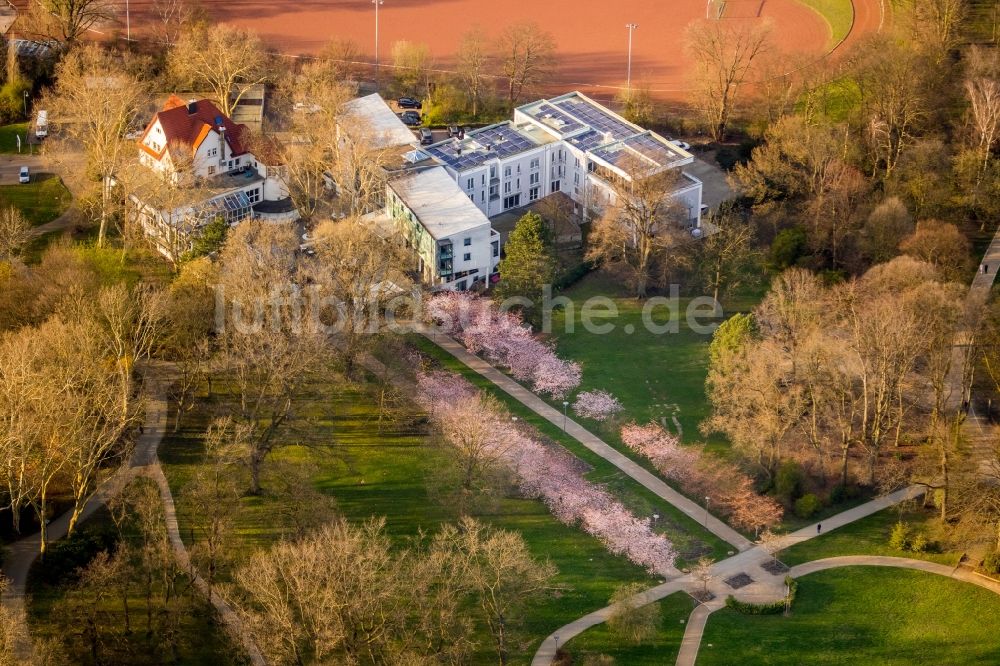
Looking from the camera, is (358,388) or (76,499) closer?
(76,499)

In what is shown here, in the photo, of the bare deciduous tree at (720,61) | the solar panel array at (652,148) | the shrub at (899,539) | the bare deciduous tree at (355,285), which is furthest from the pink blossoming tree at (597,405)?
the bare deciduous tree at (720,61)

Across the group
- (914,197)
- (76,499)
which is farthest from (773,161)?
(76,499)

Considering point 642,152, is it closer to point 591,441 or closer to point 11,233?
point 591,441

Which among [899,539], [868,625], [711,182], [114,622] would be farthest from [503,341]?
[114,622]

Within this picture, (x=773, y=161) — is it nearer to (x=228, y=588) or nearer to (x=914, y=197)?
(x=914, y=197)

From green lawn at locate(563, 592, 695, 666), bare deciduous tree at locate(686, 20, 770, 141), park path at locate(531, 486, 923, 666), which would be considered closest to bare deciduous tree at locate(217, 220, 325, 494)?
park path at locate(531, 486, 923, 666)

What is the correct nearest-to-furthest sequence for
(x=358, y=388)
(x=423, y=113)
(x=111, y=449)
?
1. (x=111, y=449)
2. (x=358, y=388)
3. (x=423, y=113)
